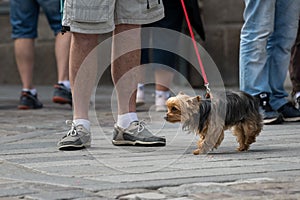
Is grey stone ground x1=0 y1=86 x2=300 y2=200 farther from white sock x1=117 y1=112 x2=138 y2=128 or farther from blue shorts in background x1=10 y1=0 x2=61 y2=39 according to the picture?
blue shorts in background x1=10 y1=0 x2=61 y2=39

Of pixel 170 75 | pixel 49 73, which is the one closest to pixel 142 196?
pixel 170 75

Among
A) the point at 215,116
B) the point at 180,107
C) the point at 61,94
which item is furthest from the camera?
the point at 61,94

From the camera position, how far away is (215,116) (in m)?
5.30

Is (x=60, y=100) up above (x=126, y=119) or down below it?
below

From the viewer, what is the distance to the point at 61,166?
493cm

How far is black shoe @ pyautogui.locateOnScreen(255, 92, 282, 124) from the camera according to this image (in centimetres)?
698

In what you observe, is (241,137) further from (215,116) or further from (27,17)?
(27,17)

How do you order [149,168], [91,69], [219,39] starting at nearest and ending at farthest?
[149,168] → [91,69] → [219,39]

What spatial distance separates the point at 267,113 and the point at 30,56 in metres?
2.67

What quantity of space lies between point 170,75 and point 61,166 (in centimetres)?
364

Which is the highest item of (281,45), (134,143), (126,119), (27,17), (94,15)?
(94,15)

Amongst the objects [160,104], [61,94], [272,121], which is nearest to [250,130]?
[272,121]

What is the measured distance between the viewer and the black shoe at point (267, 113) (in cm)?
698

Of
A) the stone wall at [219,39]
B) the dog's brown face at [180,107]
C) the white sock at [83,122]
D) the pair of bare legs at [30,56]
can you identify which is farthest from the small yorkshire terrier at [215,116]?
the stone wall at [219,39]
